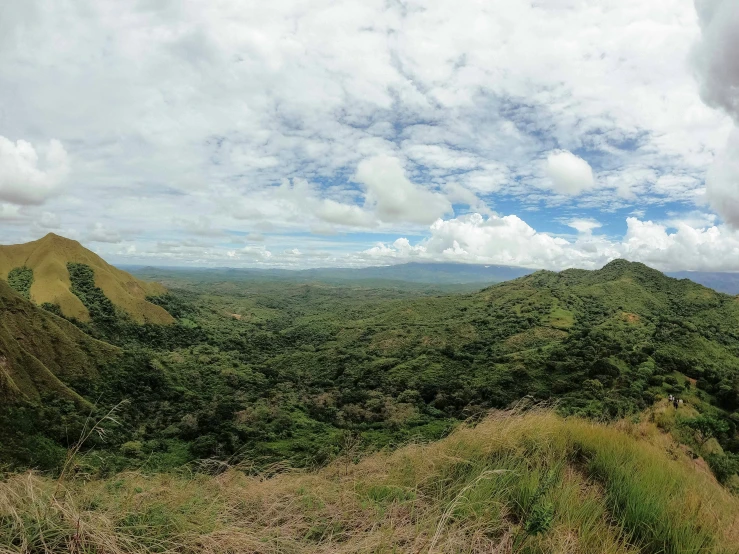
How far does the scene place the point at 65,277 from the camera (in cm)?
11200

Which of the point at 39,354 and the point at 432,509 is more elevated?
the point at 432,509

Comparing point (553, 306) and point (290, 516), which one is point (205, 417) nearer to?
point (290, 516)

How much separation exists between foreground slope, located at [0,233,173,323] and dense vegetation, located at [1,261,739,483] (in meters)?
3.99

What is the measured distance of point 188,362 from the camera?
286 feet

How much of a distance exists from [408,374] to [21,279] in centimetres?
11133

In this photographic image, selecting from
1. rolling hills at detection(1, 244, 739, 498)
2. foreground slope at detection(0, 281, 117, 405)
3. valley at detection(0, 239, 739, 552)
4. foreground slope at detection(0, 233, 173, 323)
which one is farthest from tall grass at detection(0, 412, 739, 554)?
foreground slope at detection(0, 233, 173, 323)

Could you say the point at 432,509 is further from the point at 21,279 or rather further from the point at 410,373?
the point at 21,279

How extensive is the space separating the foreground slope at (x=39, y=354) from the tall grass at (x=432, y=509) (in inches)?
2105

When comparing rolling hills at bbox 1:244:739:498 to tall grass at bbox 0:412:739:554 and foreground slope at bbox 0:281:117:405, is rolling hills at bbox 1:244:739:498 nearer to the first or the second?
foreground slope at bbox 0:281:117:405

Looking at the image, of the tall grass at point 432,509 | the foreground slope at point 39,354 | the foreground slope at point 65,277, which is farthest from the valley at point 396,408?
the foreground slope at point 65,277

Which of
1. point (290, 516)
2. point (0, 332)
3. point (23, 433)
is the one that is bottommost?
point (23, 433)

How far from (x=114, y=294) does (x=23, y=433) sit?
86726 mm

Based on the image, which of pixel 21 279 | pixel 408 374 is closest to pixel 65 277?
pixel 21 279

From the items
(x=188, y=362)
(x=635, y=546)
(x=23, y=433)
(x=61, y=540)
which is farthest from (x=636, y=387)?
(x=188, y=362)
